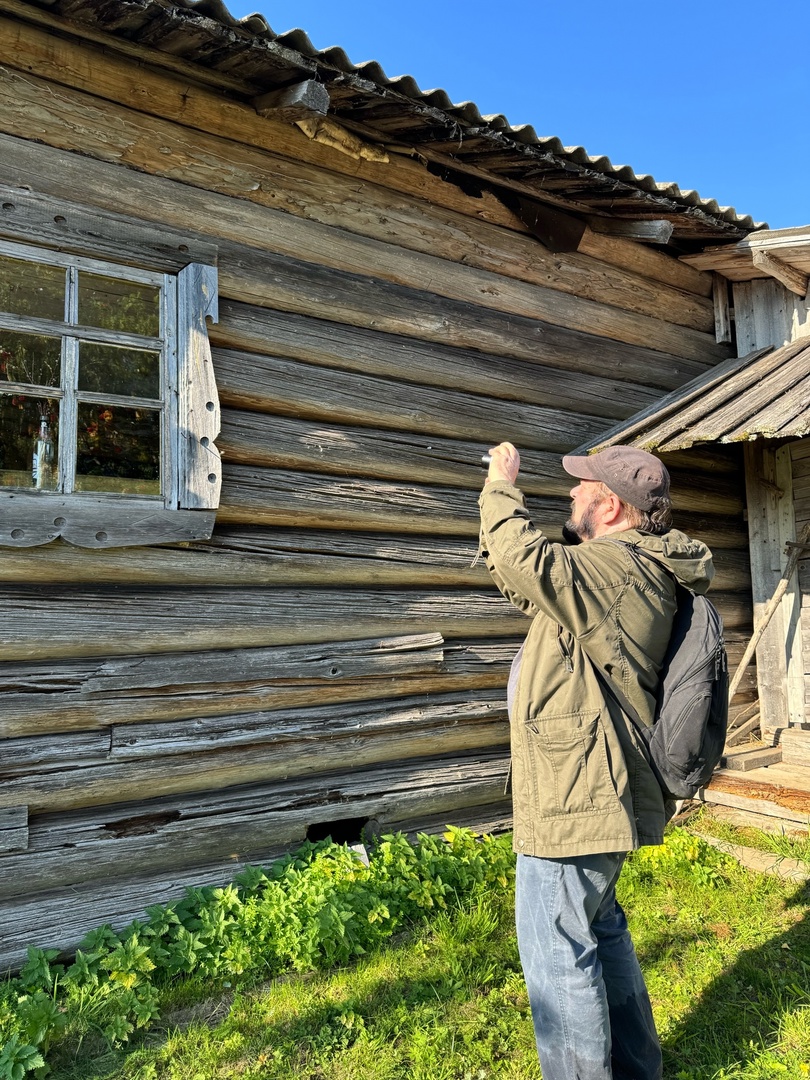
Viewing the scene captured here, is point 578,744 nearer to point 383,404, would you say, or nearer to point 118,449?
point 118,449

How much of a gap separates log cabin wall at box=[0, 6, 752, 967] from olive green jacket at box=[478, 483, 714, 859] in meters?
1.74

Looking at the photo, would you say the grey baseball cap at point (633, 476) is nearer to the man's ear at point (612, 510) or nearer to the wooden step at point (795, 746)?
the man's ear at point (612, 510)

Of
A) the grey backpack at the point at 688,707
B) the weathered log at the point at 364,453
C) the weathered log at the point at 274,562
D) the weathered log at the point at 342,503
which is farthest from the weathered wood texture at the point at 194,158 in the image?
the grey backpack at the point at 688,707

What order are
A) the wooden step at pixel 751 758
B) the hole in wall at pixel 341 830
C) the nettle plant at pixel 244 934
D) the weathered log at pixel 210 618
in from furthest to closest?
the wooden step at pixel 751 758 < the hole in wall at pixel 341 830 < the weathered log at pixel 210 618 < the nettle plant at pixel 244 934

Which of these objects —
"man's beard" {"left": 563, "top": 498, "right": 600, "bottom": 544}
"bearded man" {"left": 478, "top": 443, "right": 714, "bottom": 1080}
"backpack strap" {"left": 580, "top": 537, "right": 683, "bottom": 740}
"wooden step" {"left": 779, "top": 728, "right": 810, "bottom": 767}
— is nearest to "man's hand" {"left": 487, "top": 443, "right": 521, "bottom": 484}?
"bearded man" {"left": 478, "top": 443, "right": 714, "bottom": 1080}

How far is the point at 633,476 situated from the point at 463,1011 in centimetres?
211

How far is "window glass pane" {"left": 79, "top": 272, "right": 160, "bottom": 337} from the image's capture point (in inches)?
136

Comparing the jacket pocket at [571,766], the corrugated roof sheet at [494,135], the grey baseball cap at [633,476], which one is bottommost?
the jacket pocket at [571,766]

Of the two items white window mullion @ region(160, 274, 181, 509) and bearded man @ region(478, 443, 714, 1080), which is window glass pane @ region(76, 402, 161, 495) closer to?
white window mullion @ region(160, 274, 181, 509)

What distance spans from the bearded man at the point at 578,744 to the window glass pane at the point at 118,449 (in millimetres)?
1791

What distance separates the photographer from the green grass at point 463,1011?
2762 millimetres

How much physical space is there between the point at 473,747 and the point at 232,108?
135 inches

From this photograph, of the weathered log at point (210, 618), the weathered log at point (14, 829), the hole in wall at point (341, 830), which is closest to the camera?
the weathered log at point (14, 829)

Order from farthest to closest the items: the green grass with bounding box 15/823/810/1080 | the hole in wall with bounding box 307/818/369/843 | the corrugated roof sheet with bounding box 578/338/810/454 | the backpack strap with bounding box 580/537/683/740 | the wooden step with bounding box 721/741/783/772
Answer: the wooden step with bounding box 721/741/783/772 → the corrugated roof sheet with bounding box 578/338/810/454 → the hole in wall with bounding box 307/818/369/843 → the green grass with bounding box 15/823/810/1080 → the backpack strap with bounding box 580/537/683/740
